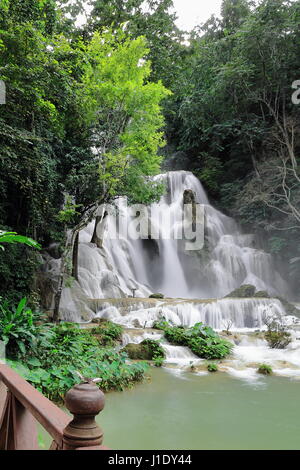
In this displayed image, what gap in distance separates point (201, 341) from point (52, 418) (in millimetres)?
8229

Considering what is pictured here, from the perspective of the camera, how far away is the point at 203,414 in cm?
537

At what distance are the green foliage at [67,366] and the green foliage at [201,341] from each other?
8.23 feet

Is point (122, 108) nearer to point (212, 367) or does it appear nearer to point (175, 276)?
point (212, 367)

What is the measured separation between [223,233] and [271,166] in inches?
187

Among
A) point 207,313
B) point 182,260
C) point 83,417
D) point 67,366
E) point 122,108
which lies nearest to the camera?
point 83,417

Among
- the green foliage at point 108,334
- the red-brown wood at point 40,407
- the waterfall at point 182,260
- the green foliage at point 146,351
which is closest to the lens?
the red-brown wood at point 40,407

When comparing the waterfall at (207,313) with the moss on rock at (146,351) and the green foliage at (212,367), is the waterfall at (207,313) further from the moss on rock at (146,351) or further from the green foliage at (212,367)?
the green foliage at (212,367)

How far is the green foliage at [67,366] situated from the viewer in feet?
16.4

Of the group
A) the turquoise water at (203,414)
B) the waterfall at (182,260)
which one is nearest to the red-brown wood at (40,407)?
the turquoise water at (203,414)

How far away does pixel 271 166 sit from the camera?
1930cm

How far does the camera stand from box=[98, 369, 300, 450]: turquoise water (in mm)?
4430

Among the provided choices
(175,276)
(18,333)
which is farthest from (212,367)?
(175,276)

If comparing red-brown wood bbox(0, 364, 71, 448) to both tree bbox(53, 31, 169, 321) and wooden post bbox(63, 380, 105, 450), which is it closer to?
wooden post bbox(63, 380, 105, 450)
